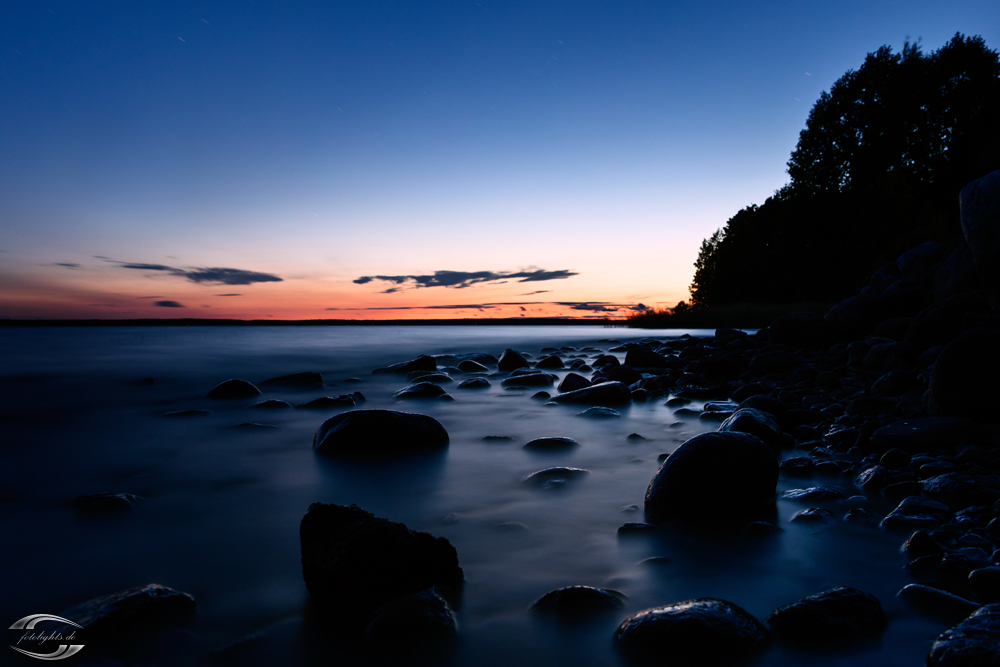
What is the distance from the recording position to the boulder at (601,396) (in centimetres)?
629

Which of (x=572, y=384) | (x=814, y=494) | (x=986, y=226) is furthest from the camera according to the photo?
(x=572, y=384)

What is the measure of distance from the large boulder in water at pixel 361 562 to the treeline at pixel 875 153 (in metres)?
29.8

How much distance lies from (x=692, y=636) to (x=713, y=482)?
123 cm

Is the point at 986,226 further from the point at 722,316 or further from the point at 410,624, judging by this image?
the point at 722,316

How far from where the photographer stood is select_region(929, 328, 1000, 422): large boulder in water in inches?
144

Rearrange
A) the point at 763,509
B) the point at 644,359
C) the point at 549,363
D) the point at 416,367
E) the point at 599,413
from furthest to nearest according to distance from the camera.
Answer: the point at 549,363 → the point at 416,367 → the point at 644,359 → the point at 599,413 → the point at 763,509

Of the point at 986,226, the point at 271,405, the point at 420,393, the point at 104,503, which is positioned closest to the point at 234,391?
the point at 271,405

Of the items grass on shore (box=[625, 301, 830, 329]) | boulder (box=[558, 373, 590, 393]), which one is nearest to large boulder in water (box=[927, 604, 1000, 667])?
boulder (box=[558, 373, 590, 393])

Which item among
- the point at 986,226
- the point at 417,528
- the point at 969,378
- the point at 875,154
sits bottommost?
the point at 417,528

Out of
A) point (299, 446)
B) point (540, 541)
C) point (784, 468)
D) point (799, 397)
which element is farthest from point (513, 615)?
point (799, 397)

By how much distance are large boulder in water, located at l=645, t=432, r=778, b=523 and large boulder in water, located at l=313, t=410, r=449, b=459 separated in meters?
2.07

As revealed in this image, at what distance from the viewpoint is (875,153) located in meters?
29.8

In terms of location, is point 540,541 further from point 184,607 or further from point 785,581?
point 184,607

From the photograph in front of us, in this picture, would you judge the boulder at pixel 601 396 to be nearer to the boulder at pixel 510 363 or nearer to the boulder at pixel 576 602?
the boulder at pixel 510 363
